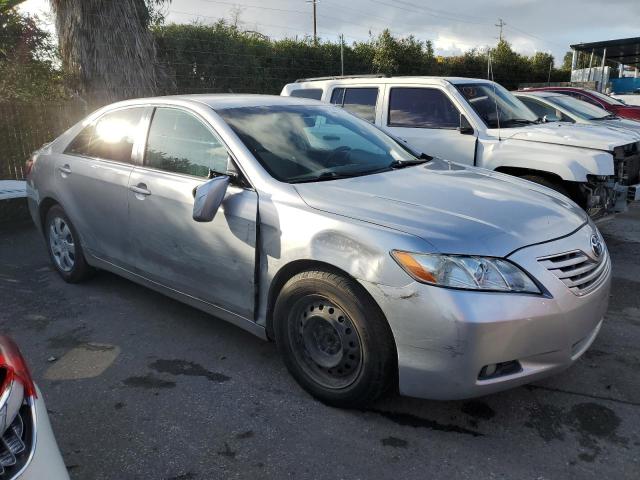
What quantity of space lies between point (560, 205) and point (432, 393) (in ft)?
4.68

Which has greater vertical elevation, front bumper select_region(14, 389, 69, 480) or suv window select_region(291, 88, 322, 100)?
suv window select_region(291, 88, 322, 100)

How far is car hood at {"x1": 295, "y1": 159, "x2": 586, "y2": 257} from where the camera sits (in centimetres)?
268

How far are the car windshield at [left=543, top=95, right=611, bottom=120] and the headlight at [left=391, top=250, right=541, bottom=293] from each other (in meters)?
7.76

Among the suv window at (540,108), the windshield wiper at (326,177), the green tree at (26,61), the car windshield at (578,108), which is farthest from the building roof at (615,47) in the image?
the windshield wiper at (326,177)

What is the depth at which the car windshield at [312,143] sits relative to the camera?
135 inches

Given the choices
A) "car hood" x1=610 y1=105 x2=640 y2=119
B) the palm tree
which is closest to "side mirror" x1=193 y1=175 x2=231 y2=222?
the palm tree

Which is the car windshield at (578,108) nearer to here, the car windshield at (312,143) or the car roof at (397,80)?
the car roof at (397,80)

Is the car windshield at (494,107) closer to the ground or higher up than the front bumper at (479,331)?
higher up

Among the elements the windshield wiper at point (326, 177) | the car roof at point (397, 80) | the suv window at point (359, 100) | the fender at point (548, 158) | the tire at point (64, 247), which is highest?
the car roof at point (397, 80)

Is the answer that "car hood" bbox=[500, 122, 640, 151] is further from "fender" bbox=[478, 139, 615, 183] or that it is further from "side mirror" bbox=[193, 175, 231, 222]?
"side mirror" bbox=[193, 175, 231, 222]

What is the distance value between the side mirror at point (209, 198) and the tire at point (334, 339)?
612 mm

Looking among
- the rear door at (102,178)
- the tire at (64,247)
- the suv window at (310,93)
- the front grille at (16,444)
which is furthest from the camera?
the suv window at (310,93)

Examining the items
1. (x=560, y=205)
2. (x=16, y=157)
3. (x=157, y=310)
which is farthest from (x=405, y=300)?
(x=16, y=157)

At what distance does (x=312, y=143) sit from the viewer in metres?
3.75
